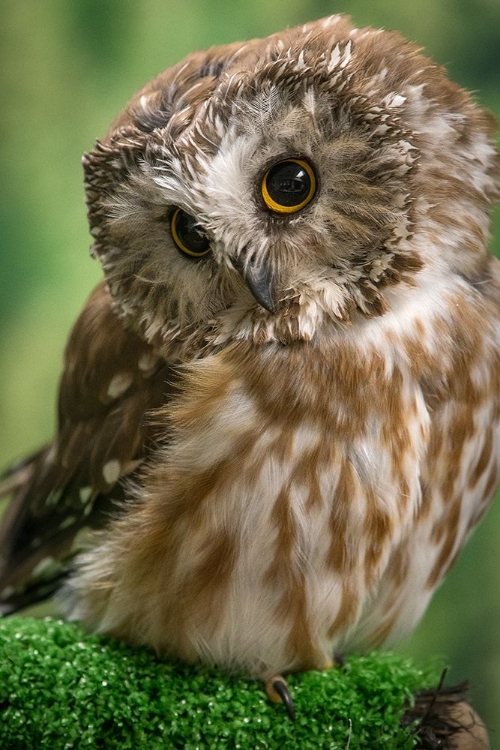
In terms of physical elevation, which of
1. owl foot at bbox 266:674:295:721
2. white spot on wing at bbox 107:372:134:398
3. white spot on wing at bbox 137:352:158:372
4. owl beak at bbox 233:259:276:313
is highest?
owl beak at bbox 233:259:276:313

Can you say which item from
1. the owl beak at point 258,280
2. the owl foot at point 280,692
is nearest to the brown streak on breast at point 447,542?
the owl foot at point 280,692

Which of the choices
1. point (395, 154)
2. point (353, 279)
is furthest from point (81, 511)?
point (395, 154)

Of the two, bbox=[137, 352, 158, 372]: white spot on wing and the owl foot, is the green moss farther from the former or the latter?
bbox=[137, 352, 158, 372]: white spot on wing

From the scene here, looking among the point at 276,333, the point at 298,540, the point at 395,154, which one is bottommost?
the point at 298,540

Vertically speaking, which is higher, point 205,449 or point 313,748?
point 205,449

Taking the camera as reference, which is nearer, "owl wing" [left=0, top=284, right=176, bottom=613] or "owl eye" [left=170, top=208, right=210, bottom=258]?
"owl eye" [left=170, top=208, right=210, bottom=258]

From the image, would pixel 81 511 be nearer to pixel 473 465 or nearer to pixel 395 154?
pixel 473 465

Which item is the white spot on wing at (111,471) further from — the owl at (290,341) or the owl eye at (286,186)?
the owl eye at (286,186)

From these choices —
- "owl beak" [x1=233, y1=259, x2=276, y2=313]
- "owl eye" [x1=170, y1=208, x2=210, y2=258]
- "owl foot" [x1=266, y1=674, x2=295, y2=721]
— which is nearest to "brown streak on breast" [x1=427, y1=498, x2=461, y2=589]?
"owl foot" [x1=266, y1=674, x2=295, y2=721]
